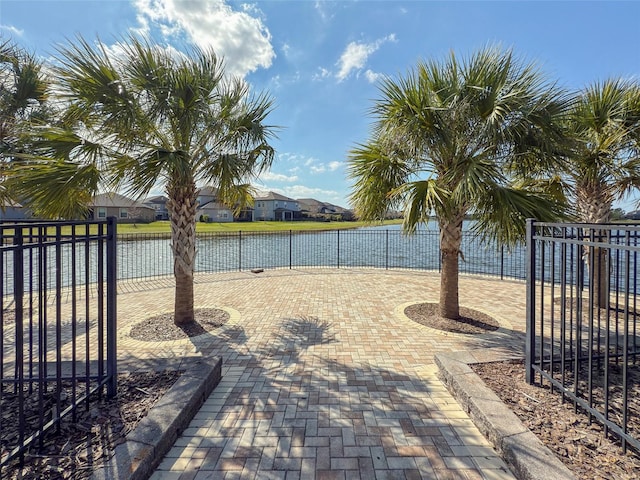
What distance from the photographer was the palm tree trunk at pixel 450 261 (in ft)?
16.5

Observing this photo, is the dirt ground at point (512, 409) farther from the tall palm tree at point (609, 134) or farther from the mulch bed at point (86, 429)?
the tall palm tree at point (609, 134)

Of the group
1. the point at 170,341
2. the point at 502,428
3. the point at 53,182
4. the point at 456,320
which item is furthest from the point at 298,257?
the point at 502,428

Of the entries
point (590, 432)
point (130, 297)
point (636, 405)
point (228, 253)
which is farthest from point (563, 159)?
point (228, 253)

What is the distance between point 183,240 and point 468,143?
15.9 feet

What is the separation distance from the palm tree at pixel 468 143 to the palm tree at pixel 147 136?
89.6 inches

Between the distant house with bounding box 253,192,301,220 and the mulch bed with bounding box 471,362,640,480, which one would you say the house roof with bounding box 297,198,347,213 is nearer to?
the distant house with bounding box 253,192,301,220

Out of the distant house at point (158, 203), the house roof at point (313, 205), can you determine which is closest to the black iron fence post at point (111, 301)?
the distant house at point (158, 203)

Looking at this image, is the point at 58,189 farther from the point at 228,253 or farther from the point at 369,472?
the point at 228,253

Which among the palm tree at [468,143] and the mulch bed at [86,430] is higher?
the palm tree at [468,143]

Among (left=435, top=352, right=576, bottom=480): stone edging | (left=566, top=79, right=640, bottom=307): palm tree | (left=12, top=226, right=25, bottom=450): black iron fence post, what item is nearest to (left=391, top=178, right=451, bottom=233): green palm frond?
(left=435, top=352, right=576, bottom=480): stone edging

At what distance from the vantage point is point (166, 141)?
4738 mm

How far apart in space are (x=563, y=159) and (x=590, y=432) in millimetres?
3822

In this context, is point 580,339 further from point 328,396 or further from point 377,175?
point 377,175

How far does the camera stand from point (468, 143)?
4680 mm
